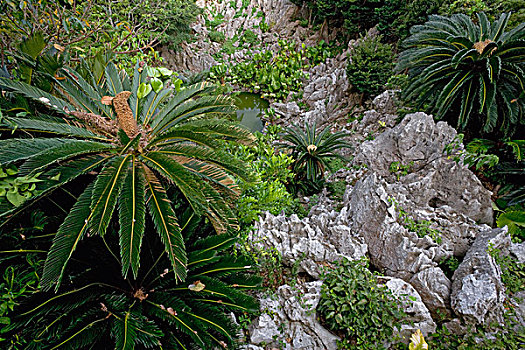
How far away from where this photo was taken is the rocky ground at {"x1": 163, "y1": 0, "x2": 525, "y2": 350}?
2564 millimetres

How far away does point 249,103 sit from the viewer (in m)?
8.80

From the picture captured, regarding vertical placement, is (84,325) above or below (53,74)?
below

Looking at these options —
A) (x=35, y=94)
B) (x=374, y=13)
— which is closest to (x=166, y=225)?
(x=35, y=94)

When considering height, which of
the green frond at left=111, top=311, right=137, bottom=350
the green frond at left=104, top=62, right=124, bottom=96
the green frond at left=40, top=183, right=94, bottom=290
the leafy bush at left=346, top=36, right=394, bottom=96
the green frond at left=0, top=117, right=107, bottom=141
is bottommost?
the green frond at left=111, top=311, right=137, bottom=350

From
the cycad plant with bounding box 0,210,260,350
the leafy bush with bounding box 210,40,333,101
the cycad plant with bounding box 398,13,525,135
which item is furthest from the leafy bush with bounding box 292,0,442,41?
the cycad plant with bounding box 0,210,260,350

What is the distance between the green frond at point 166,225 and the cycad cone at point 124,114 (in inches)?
20.6

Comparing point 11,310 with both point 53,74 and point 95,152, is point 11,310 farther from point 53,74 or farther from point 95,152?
point 53,74

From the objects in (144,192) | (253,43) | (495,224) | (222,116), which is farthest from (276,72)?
(144,192)

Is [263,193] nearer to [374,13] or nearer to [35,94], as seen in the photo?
[35,94]

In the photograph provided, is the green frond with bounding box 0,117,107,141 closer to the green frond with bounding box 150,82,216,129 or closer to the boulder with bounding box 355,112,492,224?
the green frond with bounding box 150,82,216,129

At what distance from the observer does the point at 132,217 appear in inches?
71.4

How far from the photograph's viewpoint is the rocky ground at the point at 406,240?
8.41ft

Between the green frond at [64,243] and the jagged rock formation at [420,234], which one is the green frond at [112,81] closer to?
the green frond at [64,243]

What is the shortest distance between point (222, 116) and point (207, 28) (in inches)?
398
